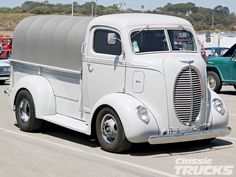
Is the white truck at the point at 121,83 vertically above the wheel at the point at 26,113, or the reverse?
the white truck at the point at 121,83

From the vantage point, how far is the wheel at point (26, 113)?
10.2 m

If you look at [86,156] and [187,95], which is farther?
[187,95]

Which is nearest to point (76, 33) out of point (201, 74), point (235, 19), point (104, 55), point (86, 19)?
point (86, 19)

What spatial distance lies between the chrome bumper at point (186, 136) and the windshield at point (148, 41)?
1.49 m

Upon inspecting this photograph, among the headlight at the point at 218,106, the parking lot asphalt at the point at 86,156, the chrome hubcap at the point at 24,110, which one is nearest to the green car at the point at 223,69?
the parking lot asphalt at the point at 86,156

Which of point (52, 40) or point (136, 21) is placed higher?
point (136, 21)

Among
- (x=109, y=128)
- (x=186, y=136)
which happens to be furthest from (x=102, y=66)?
(x=186, y=136)

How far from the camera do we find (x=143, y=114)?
833cm

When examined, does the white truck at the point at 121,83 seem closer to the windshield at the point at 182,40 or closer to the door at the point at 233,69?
the windshield at the point at 182,40

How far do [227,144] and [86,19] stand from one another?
131 inches

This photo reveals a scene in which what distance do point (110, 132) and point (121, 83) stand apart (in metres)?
0.80

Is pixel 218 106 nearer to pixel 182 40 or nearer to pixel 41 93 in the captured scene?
pixel 182 40

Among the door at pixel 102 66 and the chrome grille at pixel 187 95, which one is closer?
the chrome grille at pixel 187 95

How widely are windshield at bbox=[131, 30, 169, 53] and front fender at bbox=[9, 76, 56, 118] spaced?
2.13 metres
